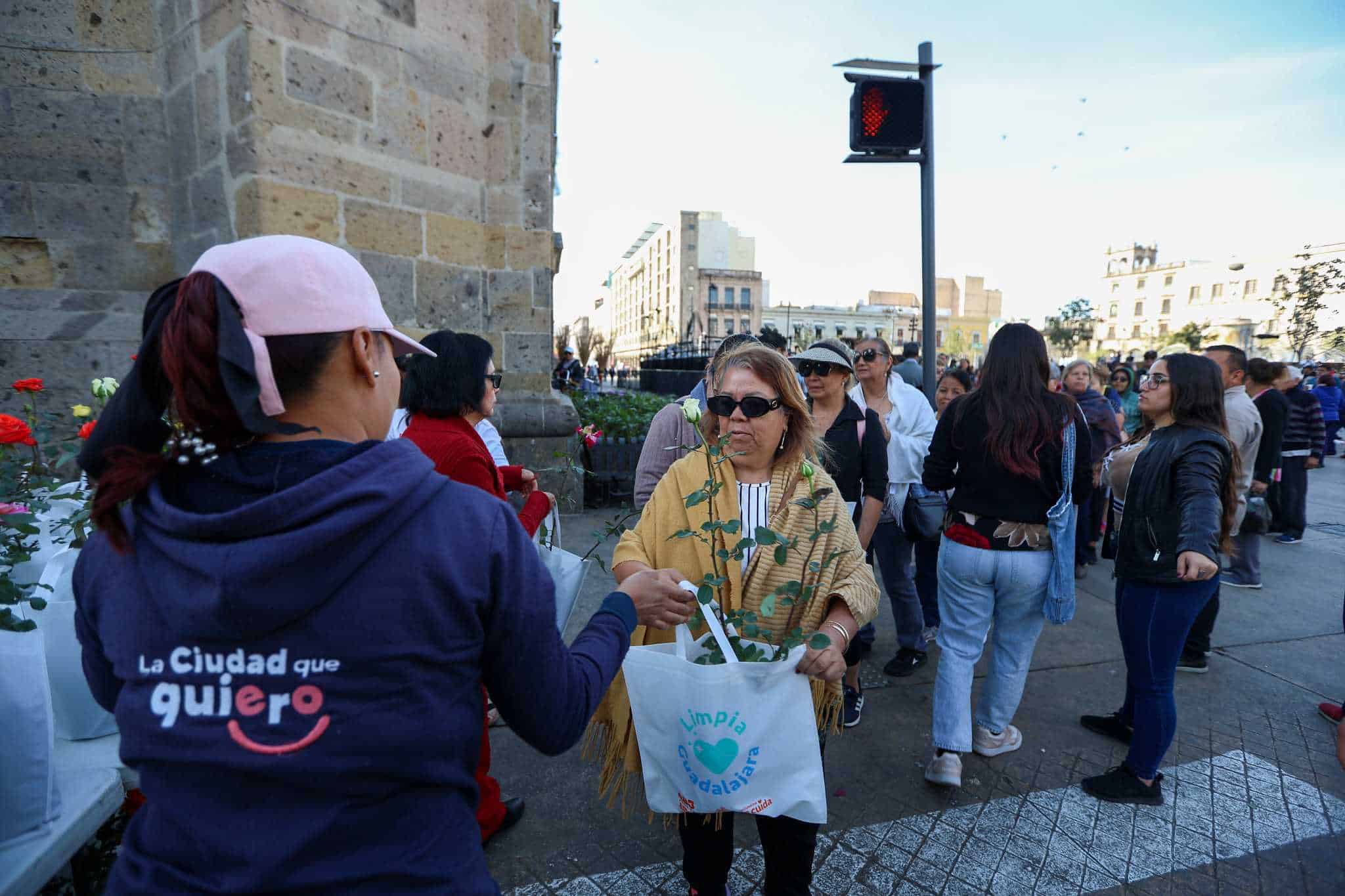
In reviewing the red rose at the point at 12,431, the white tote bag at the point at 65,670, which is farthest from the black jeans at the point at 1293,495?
the red rose at the point at 12,431

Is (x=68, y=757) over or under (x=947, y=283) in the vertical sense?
under

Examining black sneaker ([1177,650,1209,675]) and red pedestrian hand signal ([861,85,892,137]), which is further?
red pedestrian hand signal ([861,85,892,137])

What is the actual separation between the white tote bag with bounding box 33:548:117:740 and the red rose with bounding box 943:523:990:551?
310cm

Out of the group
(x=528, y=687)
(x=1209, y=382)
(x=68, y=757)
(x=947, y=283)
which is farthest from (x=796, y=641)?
(x=947, y=283)

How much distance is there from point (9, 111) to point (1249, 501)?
9206 mm

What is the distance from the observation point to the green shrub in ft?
25.5

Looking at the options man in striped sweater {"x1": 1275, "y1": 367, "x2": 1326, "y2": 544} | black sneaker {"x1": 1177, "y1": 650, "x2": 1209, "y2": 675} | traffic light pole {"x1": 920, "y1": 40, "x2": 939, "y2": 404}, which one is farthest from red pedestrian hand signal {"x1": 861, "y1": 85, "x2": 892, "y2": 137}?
man in striped sweater {"x1": 1275, "y1": 367, "x2": 1326, "y2": 544}

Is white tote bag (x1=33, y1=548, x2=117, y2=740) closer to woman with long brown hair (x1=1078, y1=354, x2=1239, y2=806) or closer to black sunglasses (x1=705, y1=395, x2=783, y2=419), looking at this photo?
black sunglasses (x1=705, y1=395, x2=783, y2=419)

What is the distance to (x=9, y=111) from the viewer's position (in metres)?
4.05

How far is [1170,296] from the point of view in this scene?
77.2 m

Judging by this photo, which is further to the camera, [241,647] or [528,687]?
[528,687]

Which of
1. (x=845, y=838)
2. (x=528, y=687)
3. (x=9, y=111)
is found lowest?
(x=845, y=838)

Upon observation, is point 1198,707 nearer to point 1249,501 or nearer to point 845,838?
point 845,838

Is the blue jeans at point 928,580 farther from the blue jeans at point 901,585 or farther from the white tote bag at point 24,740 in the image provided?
the white tote bag at point 24,740
